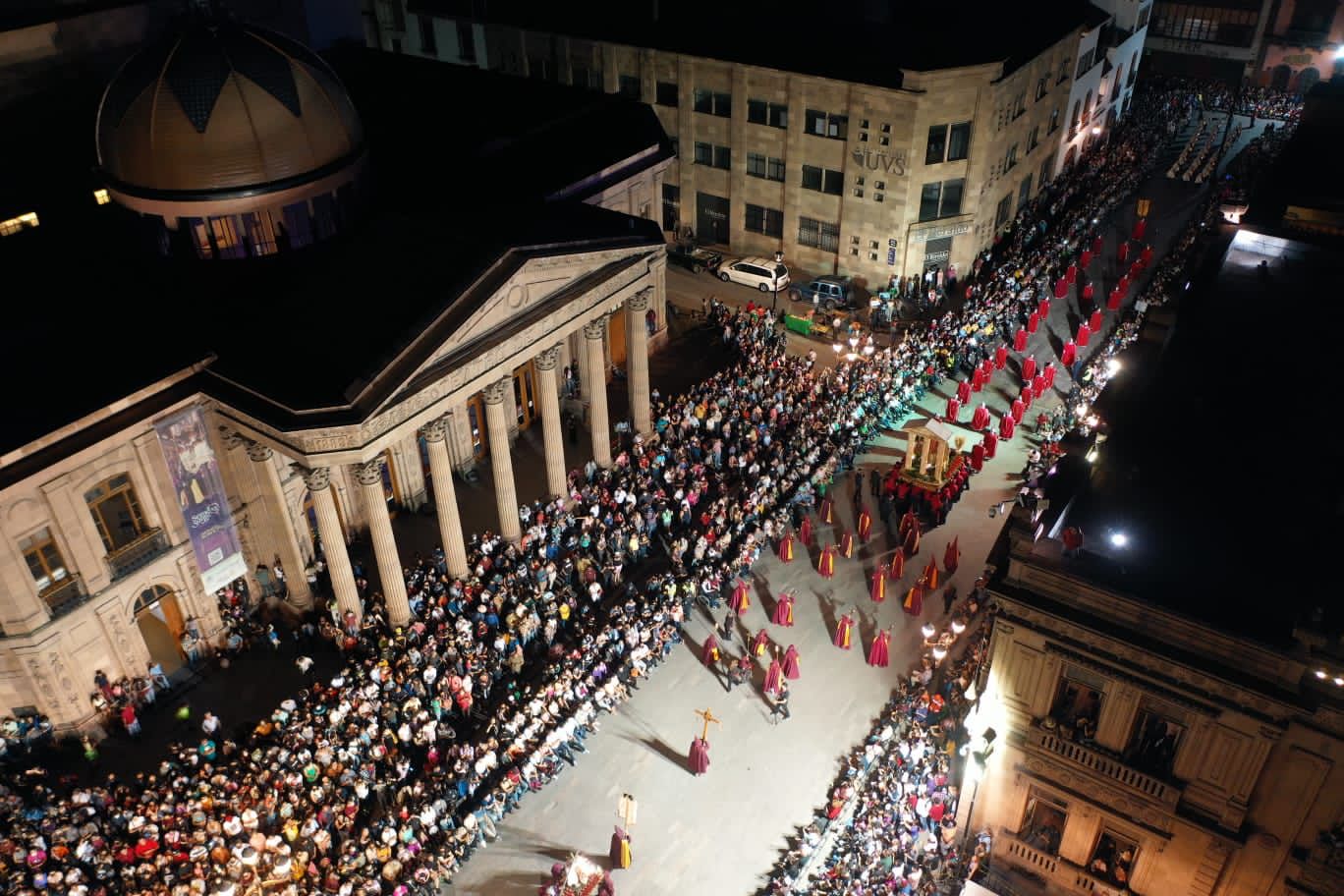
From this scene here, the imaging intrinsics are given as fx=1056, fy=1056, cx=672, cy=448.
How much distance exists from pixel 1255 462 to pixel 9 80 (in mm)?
45733

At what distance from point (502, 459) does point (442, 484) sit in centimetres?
260

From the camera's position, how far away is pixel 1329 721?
21.3 m

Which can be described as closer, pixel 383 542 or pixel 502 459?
pixel 383 542

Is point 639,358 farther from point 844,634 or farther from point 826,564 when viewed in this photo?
point 844,634

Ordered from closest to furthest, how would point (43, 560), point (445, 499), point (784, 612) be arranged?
point (43, 560)
point (445, 499)
point (784, 612)

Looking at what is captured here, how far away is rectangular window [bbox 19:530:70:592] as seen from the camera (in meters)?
30.3

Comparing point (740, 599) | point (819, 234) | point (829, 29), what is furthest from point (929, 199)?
point (740, 599)

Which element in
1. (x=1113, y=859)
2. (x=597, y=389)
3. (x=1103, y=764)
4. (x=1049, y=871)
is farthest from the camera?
(x=597, y=389)

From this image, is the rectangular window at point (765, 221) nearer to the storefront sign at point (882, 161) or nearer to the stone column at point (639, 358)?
the storefront sign at point (882, 161)

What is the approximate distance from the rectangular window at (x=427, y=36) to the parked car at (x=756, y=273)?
2580 cm

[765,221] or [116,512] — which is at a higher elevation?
[116,512]

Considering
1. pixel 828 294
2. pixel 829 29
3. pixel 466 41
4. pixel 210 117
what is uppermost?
pixel 210 117

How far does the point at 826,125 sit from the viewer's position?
55.8 metres

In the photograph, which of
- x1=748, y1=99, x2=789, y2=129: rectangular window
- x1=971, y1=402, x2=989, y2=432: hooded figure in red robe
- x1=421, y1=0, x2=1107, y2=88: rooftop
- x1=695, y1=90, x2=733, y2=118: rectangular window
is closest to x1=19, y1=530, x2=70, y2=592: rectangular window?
x1=971, y1=402, x2=989, y2=432: hooded figure in red robe
